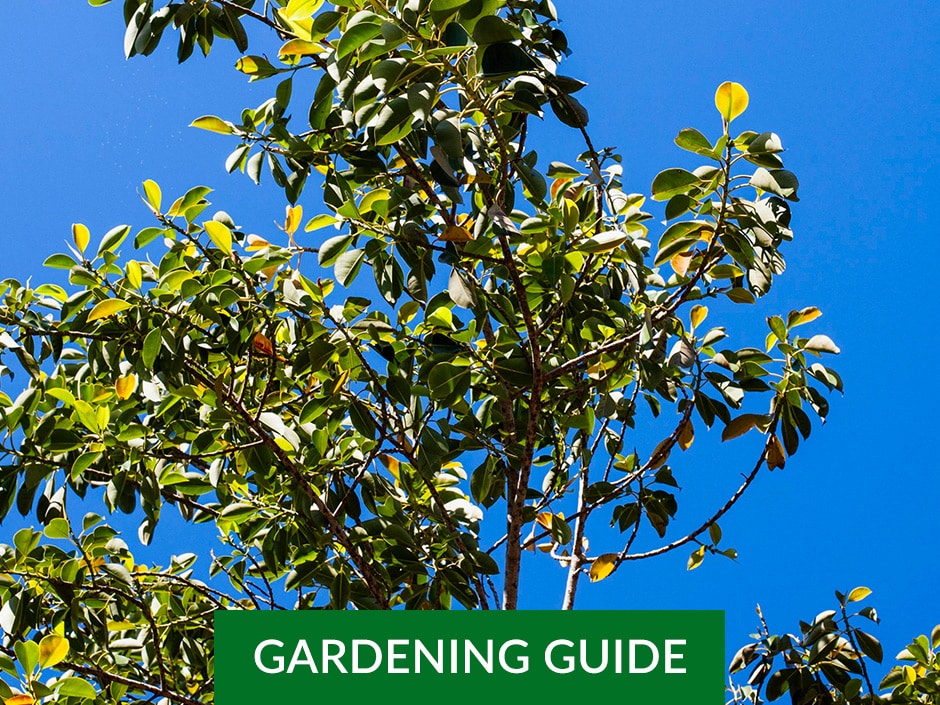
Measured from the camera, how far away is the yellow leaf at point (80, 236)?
2418 millimetres

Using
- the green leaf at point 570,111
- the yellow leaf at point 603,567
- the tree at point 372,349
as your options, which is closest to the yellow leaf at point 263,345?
the tree at point 372,349

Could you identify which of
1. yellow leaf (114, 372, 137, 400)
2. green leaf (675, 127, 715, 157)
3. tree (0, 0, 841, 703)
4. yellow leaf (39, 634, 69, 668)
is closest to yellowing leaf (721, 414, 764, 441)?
tree (0, 0, 841, 703)

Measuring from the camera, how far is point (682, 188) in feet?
6.50

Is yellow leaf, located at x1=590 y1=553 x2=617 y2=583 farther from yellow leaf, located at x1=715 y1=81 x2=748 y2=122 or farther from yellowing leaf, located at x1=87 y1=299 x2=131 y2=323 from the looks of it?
yellowing leaf, located at x1=87 y1=299 x2=131 y2=323

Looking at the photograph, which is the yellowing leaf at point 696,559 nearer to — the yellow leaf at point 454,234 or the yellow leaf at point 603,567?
the yellow leaf at point 603,567

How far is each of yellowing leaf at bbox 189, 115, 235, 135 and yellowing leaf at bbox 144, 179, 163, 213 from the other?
19cm

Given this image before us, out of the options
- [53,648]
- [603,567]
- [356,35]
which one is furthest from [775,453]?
[53,648]

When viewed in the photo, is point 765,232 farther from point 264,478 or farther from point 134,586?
point 134,586

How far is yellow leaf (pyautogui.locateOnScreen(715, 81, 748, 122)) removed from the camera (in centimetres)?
184

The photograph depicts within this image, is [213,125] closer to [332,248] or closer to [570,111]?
[332,248]

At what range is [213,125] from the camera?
2.49m

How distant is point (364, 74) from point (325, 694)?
146 centimetres

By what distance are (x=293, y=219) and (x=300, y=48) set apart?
1.38 feet

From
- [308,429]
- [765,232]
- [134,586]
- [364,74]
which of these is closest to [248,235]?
[308,429]
